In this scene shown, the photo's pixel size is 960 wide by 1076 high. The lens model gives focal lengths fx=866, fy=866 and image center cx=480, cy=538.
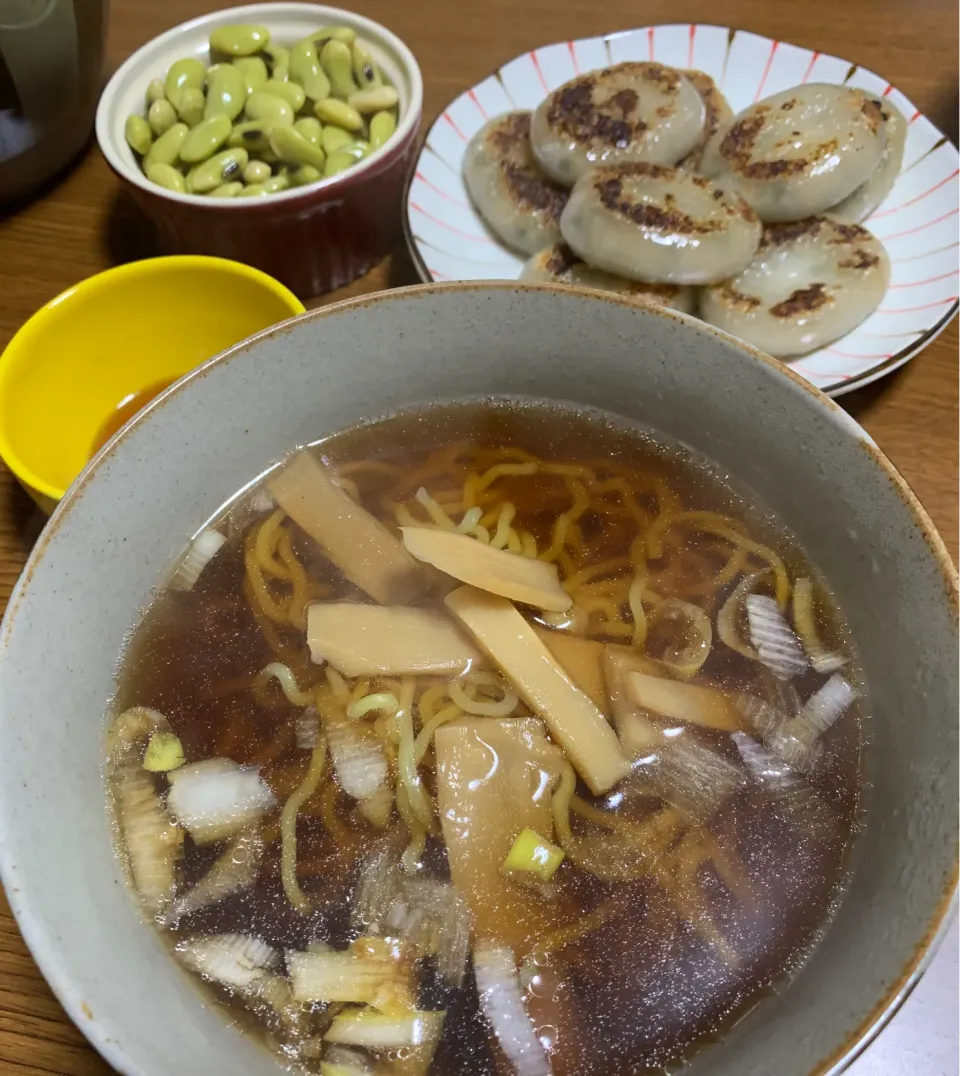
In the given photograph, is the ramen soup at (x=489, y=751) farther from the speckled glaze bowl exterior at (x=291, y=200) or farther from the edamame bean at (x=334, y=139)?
the edamame bean at (x=334, y=139)

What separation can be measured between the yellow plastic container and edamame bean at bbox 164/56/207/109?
1.32 feet

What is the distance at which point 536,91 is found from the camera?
1.81 m

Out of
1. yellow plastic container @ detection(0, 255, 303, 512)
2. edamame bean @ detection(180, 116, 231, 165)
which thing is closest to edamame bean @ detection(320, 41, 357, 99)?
edamame bean @ detection(180, 116, 231, 165)

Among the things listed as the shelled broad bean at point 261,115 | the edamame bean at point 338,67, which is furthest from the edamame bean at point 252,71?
the edamame bean at point 338,67

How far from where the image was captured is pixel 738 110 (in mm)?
1820

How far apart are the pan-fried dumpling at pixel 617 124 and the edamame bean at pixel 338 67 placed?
35cm

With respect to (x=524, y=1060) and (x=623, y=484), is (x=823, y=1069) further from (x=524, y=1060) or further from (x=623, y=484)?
(x=623, y=484)

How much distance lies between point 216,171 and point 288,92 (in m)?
0.24

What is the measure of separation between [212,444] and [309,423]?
0.14 meters

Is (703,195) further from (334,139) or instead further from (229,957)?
(229,957)

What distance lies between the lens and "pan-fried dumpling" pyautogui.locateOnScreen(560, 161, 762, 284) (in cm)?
140

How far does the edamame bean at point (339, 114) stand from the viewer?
1.57 metres

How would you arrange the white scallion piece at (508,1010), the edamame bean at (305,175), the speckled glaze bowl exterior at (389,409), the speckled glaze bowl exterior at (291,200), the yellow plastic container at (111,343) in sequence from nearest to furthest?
the speckled glaze bowl exterior at (389,409) → the white scallion piece at (508,1010) → the yellow plastic container at (111,343) → the speckled glaze bowl exterior at (291,200) → the edamame bean at (305,175)

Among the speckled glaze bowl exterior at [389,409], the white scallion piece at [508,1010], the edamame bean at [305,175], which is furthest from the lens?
the edamame bean at [305,175]
